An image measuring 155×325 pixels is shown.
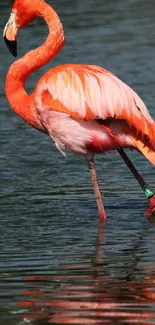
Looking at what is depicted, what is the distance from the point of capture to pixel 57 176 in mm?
9047

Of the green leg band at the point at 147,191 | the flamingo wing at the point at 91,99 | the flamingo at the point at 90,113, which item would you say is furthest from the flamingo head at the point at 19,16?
the green leg band at the point at 147,191

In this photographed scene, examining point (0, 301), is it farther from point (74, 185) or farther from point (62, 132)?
point (74, 185)

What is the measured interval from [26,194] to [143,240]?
6.22 ft

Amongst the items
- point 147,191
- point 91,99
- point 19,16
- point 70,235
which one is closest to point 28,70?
point 19,16

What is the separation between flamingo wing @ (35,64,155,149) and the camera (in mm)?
7418

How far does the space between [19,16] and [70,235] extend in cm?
203

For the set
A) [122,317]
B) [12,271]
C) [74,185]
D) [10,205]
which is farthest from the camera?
[74,185]

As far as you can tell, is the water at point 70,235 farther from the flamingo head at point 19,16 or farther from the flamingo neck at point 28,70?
the flamingo head at point 19,16

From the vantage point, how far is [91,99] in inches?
293

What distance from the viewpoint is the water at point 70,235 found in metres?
5.32

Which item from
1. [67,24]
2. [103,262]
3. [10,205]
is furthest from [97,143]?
[67,24]

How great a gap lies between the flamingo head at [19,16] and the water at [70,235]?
1.27 metres

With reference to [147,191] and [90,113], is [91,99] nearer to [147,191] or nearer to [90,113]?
[90,113]

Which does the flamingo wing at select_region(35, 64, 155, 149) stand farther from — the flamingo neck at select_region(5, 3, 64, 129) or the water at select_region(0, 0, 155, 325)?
the water at select_region(0, 0, 155, 325)
